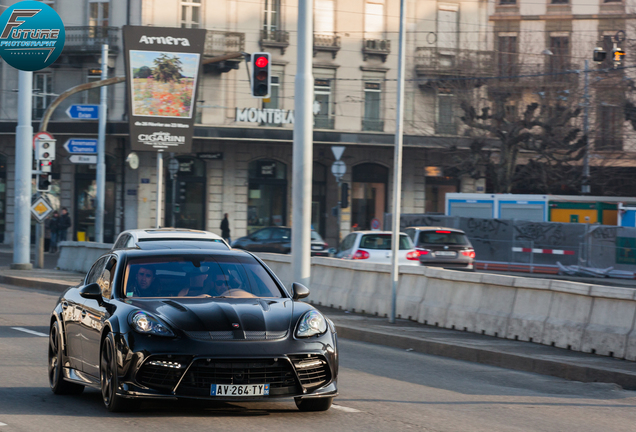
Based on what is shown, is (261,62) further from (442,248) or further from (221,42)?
(221,42)

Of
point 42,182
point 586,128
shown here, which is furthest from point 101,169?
point 586,128

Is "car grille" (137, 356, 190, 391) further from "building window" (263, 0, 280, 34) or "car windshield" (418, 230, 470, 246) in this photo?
"building window" (263, 0, 280, 34)

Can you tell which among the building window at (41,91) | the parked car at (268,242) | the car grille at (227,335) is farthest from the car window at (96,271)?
the building window at (41,91)

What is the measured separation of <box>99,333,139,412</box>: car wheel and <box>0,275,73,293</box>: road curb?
1535cm

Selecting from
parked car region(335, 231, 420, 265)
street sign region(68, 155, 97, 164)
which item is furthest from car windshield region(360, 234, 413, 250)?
street sign region(68, 155, 97, 164)

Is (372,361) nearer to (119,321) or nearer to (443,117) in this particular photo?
(119,321)

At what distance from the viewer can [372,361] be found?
37.2 ft

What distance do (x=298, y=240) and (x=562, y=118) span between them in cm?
2633

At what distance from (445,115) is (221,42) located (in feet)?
37.4

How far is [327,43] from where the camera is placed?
42688mm

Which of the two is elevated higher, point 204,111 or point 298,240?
point 204,111

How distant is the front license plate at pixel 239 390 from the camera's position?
21.4ft

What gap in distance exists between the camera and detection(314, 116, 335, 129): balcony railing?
42.3 metres

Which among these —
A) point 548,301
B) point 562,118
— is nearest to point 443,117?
point 562,118
